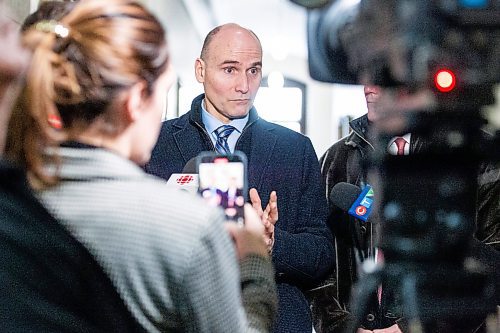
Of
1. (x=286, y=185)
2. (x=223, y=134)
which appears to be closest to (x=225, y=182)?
(x=286, y=185)

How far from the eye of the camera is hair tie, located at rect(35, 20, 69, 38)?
0.91 metres

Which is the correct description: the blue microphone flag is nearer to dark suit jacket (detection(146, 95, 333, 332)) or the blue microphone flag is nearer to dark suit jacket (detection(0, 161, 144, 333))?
dark suit jacket (detection(146, 95, 333, 332))

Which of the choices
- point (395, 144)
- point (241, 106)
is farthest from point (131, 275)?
point (395, 144)

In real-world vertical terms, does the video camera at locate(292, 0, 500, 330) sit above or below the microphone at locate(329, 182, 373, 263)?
above

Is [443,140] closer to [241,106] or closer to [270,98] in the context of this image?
[241,106]

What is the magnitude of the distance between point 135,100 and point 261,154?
3.09 feet

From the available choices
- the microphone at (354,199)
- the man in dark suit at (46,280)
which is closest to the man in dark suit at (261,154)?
the microphone at (354,199)

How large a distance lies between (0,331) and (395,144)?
1.53 m

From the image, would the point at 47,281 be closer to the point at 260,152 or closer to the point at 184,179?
the point at 184,179

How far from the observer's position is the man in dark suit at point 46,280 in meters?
0.85

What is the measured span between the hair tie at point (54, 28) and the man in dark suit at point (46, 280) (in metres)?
0.17

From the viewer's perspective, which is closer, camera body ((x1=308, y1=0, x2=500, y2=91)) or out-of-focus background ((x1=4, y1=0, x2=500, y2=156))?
camera body ((x1=308, y1=0, x2=500, y2=91))

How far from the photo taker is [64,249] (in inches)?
33.3

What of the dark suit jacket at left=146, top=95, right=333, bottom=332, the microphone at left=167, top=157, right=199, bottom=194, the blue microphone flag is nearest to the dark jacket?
the dark suit jacket at left=146, top=95, right=333, bottom=332
